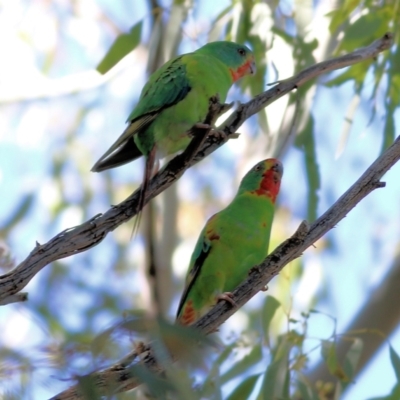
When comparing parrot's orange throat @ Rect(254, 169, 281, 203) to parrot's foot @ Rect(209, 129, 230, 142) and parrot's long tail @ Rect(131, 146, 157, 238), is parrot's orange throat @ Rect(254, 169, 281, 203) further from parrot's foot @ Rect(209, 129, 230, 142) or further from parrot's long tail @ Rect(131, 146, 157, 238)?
parrot's foot @ Rect(209, 129, 230, 142)

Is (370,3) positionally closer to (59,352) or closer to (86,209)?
(59,352)

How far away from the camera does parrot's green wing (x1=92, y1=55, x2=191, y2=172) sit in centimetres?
236

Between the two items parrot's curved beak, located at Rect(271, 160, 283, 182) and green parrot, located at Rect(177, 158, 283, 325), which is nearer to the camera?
green parrot, located at Rect(177, 158, 283, 325)

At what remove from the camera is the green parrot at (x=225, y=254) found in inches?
88.7

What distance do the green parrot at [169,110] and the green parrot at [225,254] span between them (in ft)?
0.95

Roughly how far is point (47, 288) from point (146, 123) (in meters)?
1.54

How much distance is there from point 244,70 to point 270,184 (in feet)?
1.53

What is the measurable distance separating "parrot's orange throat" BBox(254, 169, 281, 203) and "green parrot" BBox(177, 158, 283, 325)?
9cm

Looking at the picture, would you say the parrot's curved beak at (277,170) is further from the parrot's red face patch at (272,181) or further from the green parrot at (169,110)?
the green parrot at (169,110)

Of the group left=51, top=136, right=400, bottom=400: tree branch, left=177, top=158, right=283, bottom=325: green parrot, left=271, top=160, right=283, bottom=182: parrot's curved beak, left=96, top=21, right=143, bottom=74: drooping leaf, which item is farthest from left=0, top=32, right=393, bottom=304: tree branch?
left=96, top=21, right=143, bottom=74: drooping leaf

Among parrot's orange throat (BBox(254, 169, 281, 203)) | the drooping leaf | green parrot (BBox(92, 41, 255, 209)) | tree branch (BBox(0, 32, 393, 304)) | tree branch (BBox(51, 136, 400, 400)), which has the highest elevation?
the drooping leaf

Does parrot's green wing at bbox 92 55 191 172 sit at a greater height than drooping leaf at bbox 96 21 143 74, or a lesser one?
lesser

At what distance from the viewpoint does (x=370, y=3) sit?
9.54 ft

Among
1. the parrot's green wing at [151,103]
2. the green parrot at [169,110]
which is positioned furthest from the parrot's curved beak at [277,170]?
the parrot's green wing at [151,103]
